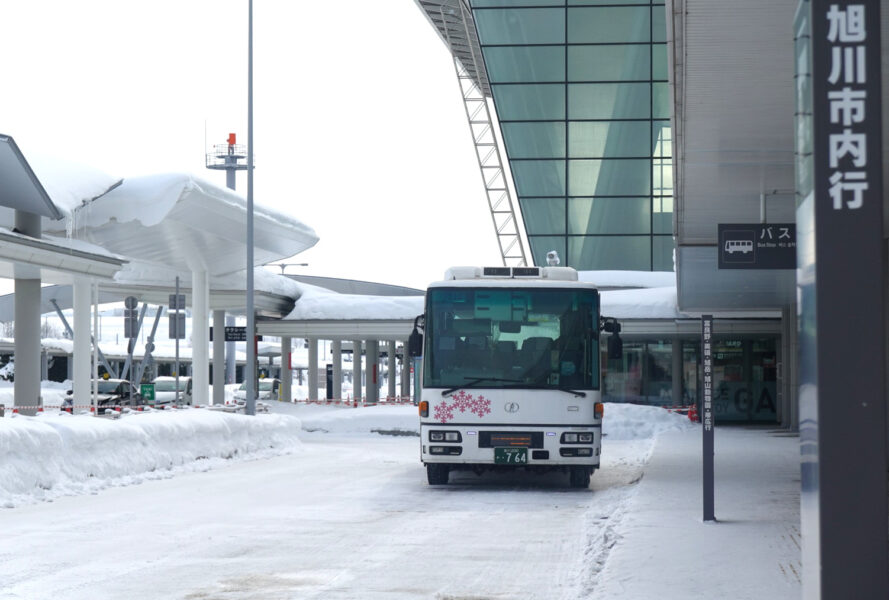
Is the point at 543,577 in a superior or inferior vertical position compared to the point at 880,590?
inferior

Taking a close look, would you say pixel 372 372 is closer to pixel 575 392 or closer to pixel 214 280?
pixel 214 280

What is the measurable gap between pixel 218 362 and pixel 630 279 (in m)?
17.4

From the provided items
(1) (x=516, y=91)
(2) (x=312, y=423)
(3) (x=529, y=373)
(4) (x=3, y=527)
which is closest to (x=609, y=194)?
(1) (x=516, y=91)

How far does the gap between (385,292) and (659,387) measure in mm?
22645

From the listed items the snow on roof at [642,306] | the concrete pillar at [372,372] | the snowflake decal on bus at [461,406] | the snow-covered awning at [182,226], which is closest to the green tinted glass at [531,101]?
the snow on roof at [642,306]

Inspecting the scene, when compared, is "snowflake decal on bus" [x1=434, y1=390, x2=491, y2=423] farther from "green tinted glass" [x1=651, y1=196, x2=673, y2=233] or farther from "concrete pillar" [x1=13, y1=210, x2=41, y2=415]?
"green tinted glass" [x1=651, y1=196, x2=673, y2=233]

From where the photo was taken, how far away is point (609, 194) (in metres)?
56.4

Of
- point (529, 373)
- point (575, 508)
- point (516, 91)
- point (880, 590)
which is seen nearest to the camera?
point (880, 590)

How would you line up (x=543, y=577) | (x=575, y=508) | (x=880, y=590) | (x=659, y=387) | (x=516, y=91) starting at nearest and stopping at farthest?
(x=880, y=590), (x=543, y=577), (x=575, y=508), (x=659, y=387), (x=516, y=91)

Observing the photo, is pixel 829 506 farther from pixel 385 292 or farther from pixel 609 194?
pixel 385 292

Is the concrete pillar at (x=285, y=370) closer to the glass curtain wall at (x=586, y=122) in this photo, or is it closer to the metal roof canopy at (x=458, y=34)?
the glass curtain wall at (x=586, y=122)

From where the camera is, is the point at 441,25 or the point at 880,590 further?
the point at 441,25

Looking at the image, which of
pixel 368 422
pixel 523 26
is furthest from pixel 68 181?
pixel 523 26

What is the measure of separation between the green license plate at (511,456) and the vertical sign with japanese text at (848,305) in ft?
43.2
